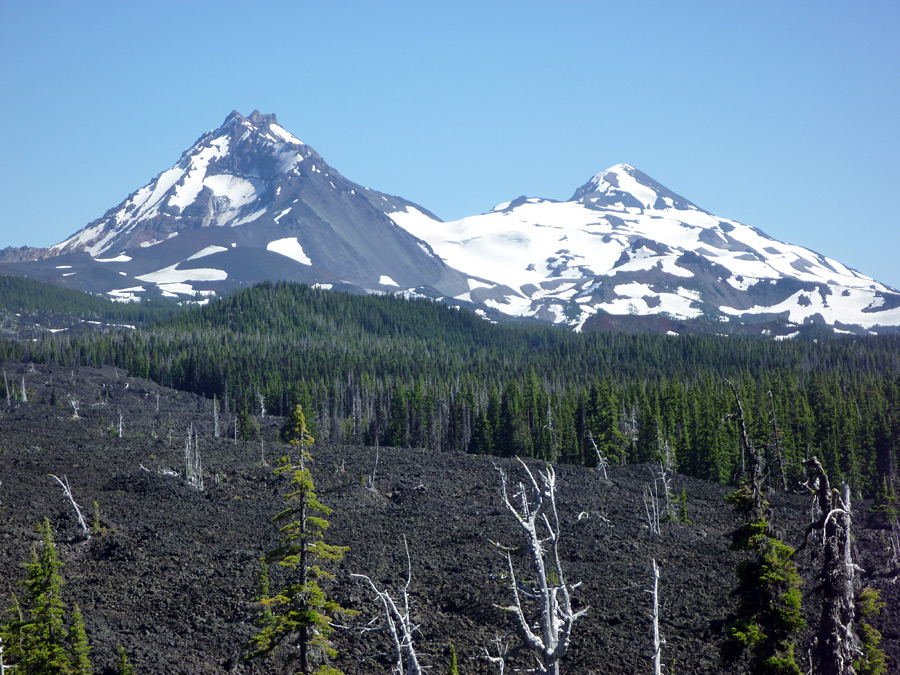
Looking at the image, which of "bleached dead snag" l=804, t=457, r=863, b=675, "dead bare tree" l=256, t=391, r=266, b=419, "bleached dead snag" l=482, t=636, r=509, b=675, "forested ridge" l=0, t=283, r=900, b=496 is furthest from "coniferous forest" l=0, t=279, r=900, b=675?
"bleached dead snag" l=482, t=636, r=509, b=675

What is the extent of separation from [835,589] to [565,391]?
112846 millimetres

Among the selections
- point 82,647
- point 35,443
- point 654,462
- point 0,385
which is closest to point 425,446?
point 654,462

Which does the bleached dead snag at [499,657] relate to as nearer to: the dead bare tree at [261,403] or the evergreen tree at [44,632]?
the evergreen tree at [44,632]

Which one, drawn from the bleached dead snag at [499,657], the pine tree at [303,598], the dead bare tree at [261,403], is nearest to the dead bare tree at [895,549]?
the bleached dead snag at [499,657]

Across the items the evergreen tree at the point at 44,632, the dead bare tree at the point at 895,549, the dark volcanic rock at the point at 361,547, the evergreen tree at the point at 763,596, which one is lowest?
the dark volcanic rock at the point at 361,547

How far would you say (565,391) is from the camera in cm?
12912

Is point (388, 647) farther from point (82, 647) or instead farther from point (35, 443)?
point (35, 443)

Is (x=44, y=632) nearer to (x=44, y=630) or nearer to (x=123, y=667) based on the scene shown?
(x=44, y=630)

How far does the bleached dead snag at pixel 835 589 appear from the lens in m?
16.4

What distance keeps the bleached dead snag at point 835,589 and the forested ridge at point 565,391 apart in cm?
3069

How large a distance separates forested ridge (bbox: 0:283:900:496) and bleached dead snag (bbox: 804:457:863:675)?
101 ft

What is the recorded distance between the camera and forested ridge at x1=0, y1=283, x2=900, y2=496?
88562 millimetres

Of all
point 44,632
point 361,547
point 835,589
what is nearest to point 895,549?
point 361,547

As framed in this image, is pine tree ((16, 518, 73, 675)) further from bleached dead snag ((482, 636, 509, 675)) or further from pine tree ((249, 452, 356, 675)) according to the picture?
bleached dead snag ((482, 636, 509, 675))
